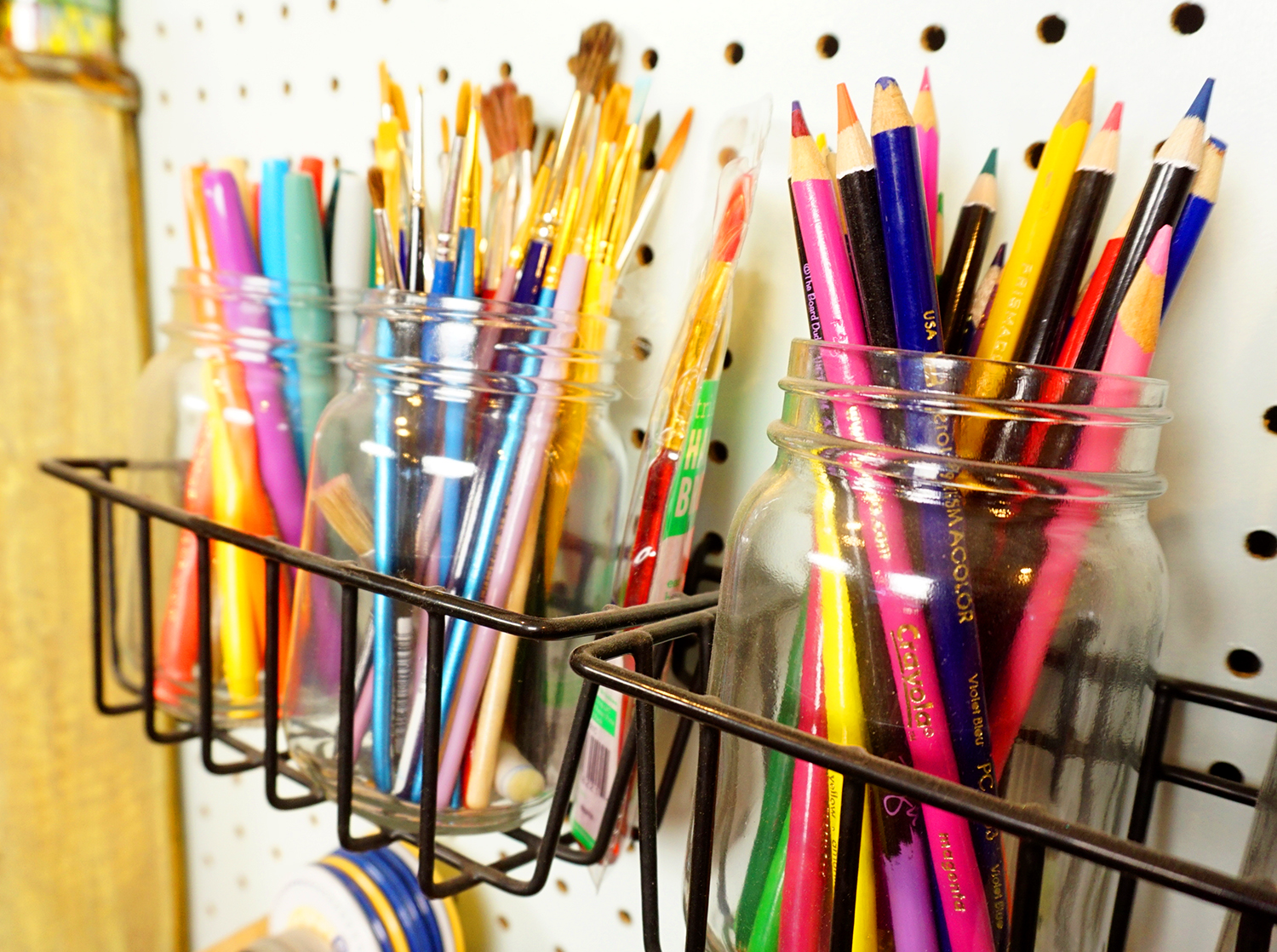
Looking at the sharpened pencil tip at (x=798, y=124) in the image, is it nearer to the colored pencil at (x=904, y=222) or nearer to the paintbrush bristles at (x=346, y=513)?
the colored pencil at (x=904, y=222)

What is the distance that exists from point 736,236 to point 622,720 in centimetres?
16

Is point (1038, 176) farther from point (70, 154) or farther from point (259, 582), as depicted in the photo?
point (70, 154)

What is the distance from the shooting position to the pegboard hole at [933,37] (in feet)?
0.94

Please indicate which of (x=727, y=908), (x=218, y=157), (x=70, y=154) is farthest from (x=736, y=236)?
(x=70, y=154)

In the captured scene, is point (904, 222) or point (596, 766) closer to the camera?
point (904, 222)

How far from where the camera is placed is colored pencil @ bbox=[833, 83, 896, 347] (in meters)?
0.21

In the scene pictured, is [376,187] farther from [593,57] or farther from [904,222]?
[904,222]

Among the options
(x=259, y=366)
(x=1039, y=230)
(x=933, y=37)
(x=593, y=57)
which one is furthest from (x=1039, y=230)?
(x=259, y=366)

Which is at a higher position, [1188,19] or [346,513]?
[1188,19]

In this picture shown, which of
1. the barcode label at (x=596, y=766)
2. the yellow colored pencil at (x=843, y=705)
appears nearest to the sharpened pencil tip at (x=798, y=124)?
the yellow colored pencil at (x=843, y=705)

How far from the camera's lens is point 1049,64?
10.5 inches

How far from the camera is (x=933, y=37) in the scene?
0.29 metres

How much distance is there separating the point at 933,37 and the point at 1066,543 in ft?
0.57

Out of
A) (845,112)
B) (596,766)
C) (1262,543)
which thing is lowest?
(596,766)
